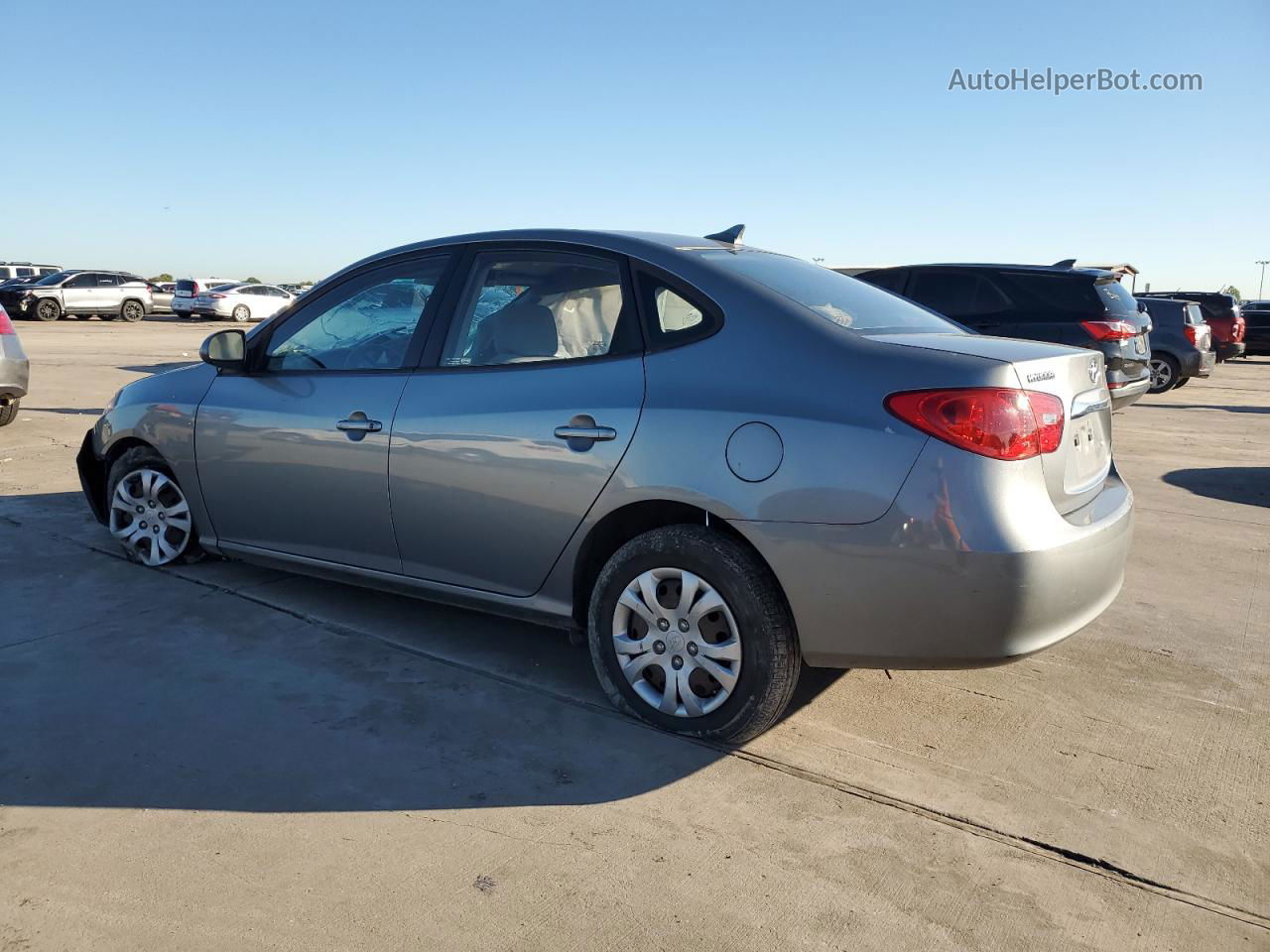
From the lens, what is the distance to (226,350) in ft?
15.1

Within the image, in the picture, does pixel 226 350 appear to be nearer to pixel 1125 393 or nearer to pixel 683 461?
pixel 683 461

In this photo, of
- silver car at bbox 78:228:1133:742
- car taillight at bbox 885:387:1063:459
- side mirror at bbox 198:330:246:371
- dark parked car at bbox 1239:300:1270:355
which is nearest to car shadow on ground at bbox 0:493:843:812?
silver car at bbox 78:228:1133:742

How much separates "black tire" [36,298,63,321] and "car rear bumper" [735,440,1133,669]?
35638 mm

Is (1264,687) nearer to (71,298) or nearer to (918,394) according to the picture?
(918,394)

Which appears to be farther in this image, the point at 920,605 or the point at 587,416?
the point at 587,416

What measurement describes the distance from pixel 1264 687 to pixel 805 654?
1.93m

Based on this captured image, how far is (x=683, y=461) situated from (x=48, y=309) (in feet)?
117

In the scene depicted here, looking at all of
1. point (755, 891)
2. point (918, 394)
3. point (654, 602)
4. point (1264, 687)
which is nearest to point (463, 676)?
point (654, 602)

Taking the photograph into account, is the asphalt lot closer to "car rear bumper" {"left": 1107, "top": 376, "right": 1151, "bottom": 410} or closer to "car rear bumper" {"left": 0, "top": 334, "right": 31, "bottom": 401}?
"car rear bumper" {"left": 0, "top": 334, "right": 31, "bottom": 401}

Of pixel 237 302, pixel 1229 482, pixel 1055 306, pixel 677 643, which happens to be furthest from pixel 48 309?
pixel 677 643

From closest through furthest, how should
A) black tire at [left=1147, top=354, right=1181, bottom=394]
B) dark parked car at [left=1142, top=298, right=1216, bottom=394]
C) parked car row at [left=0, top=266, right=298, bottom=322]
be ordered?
dark parked car at [left=1142, top=298, right=1216, bottom=394], black tire at [left=1147, top=354, right=1181, bottom=394], parked car row at [left=0, top=266, right=298, bottom=322]

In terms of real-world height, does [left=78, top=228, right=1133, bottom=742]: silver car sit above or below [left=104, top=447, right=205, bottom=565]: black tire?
above

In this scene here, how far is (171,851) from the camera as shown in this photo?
2.66 m

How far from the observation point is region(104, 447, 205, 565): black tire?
4973mm
